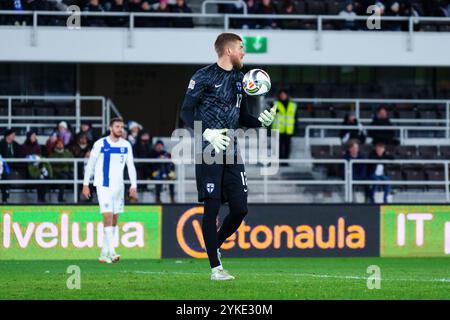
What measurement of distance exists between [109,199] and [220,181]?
20.4ft

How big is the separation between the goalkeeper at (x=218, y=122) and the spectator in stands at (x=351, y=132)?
14410mm

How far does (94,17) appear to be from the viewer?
26000 millimetres

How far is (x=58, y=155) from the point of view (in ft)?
73.5

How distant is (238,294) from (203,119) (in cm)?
209

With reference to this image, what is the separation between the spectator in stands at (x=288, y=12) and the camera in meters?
26.7

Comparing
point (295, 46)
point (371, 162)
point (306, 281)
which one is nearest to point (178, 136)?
point (295, 46)

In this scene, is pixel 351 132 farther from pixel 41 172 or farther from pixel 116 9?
pixel 41 172

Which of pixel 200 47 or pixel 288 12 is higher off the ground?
pixel 288 12

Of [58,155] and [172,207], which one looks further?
[58,155]

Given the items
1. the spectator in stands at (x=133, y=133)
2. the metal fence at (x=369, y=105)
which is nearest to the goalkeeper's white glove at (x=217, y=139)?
the spectator in stands at (x=133, y=133)

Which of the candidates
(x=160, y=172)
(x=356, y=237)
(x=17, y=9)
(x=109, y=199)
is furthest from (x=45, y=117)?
(x=109, y=199)

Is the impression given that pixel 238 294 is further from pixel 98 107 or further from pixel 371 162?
pixel 98 107

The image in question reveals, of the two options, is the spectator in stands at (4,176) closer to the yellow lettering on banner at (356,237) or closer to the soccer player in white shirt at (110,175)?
the soccer player in white shirt at (110,175)

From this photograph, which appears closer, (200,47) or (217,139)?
(217,139)
